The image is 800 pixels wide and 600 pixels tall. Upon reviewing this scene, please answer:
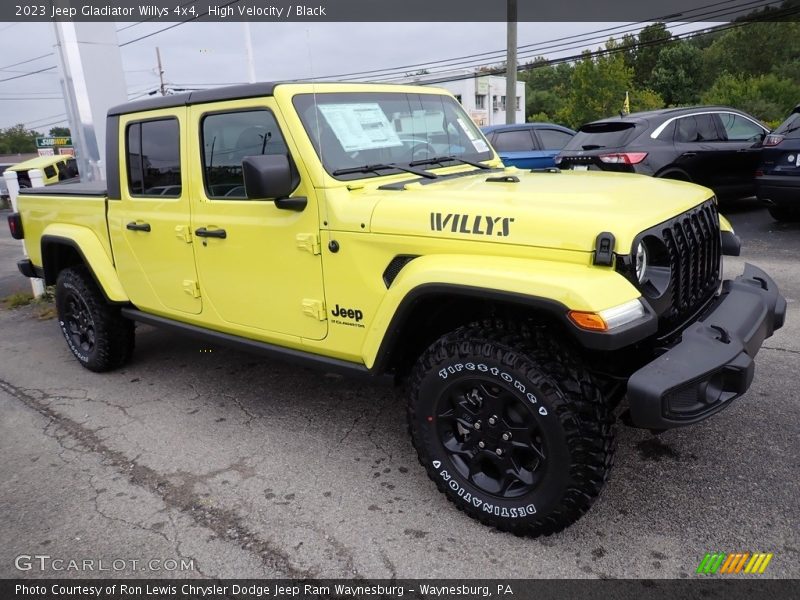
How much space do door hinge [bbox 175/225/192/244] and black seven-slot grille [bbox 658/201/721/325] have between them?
257 centimetres

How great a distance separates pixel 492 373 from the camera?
2439 mm

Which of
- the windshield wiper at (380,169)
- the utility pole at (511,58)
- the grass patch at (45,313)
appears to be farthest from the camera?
the utility pole at (511,58)

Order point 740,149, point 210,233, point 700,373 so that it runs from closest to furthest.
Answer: point 700,373 → point 210,233 → point 740,149

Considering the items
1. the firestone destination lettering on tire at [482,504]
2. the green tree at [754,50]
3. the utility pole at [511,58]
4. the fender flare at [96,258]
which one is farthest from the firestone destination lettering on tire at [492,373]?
the green tree at [754,50]

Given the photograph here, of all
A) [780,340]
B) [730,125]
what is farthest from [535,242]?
[730,125]

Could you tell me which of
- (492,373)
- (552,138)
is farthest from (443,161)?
(552,138)

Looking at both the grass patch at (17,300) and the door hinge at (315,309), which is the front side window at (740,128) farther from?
the grass patch at (17,300)

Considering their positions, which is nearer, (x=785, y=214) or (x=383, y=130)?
(x=383, y=130)

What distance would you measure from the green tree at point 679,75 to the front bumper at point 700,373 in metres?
55.2

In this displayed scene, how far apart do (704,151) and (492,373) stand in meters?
7.38

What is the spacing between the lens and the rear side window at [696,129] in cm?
835

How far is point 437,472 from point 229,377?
2.32 m

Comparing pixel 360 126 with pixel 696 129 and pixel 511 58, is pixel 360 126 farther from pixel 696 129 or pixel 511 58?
pixel 511 58

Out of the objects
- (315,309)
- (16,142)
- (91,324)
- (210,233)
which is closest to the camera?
(315,309)
